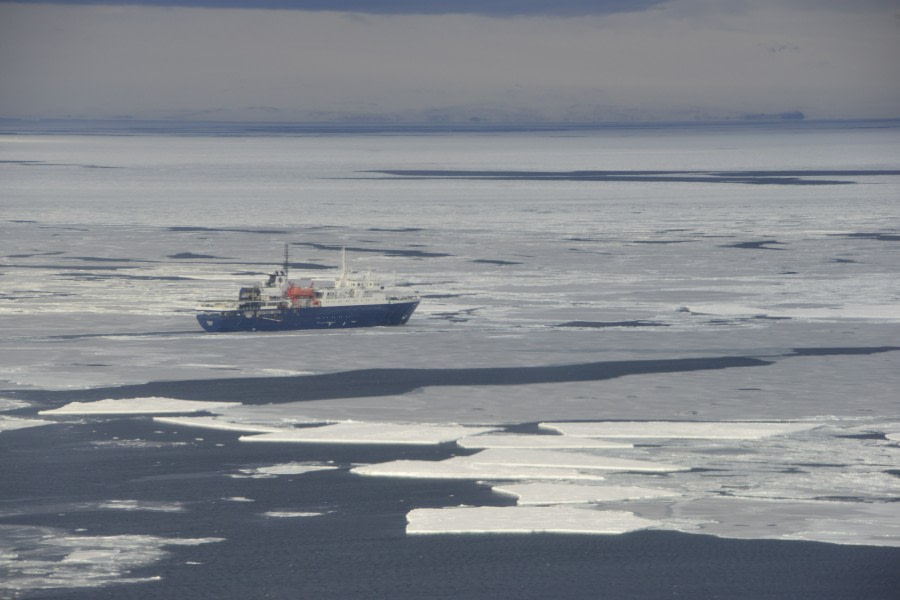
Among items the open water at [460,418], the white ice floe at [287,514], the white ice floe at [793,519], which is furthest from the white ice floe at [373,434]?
the white ice floe at [793,519]

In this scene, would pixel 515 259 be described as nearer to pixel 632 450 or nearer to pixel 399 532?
pixel 632 450

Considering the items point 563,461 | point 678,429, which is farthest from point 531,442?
point 678,429

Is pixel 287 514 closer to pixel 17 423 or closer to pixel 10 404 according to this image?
pixel 17 423

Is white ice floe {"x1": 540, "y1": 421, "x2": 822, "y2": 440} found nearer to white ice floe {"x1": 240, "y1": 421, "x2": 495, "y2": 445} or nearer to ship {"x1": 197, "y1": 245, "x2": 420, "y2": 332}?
white ice floe {"x1": 240, "y1": 421, "x2": 495, "y2": 445}

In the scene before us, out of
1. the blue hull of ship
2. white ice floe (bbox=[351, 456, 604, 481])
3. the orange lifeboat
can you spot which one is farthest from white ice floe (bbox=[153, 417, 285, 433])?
the orange lifeboat

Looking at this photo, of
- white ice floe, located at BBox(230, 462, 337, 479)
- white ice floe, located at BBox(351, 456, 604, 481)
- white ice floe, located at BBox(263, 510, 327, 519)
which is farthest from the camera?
white ice floe, located at BBox(230, 462, 337, 479)

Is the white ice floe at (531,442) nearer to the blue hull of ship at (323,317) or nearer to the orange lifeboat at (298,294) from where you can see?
the blue hull of ship at (323,317)
